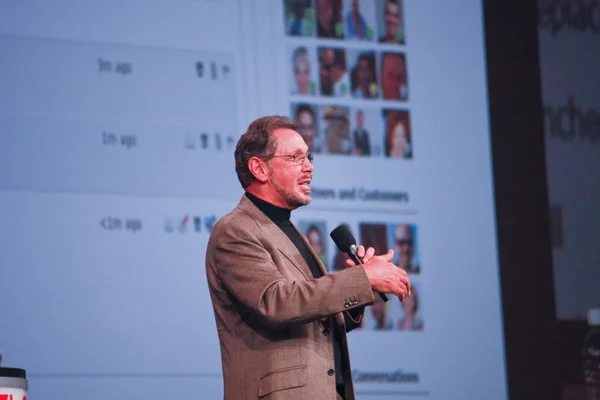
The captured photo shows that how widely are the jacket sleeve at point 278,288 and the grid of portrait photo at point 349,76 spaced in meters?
1.70

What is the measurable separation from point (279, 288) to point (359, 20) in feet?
7.52

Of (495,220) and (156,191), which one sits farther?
(495,220)

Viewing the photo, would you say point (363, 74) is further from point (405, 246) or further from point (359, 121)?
point (405, 246)

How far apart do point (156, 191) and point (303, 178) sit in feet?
4.05

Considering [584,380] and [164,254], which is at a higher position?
[164,254]

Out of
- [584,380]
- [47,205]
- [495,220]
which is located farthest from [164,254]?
[584,380]

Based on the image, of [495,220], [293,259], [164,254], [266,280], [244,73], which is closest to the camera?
[266,280]

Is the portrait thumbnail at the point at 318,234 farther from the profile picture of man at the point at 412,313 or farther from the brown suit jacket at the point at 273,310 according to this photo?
the brown suit jacket at the point at 273,310

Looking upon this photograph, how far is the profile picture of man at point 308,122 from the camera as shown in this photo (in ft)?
14.5

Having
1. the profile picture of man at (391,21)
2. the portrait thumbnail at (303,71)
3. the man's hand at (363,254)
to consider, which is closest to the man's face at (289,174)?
the man's hand at (363,254)

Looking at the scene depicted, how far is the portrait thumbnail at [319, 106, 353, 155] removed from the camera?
14.6ft

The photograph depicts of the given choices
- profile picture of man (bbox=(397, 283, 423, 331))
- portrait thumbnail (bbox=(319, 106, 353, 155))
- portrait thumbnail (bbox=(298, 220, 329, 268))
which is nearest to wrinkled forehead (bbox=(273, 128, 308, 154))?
portrait thumbnail (bbox=(298, 220, 329, 268))

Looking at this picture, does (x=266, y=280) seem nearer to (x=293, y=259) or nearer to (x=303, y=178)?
(x=293, y=259)

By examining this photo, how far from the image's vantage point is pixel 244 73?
4355 millimetres
